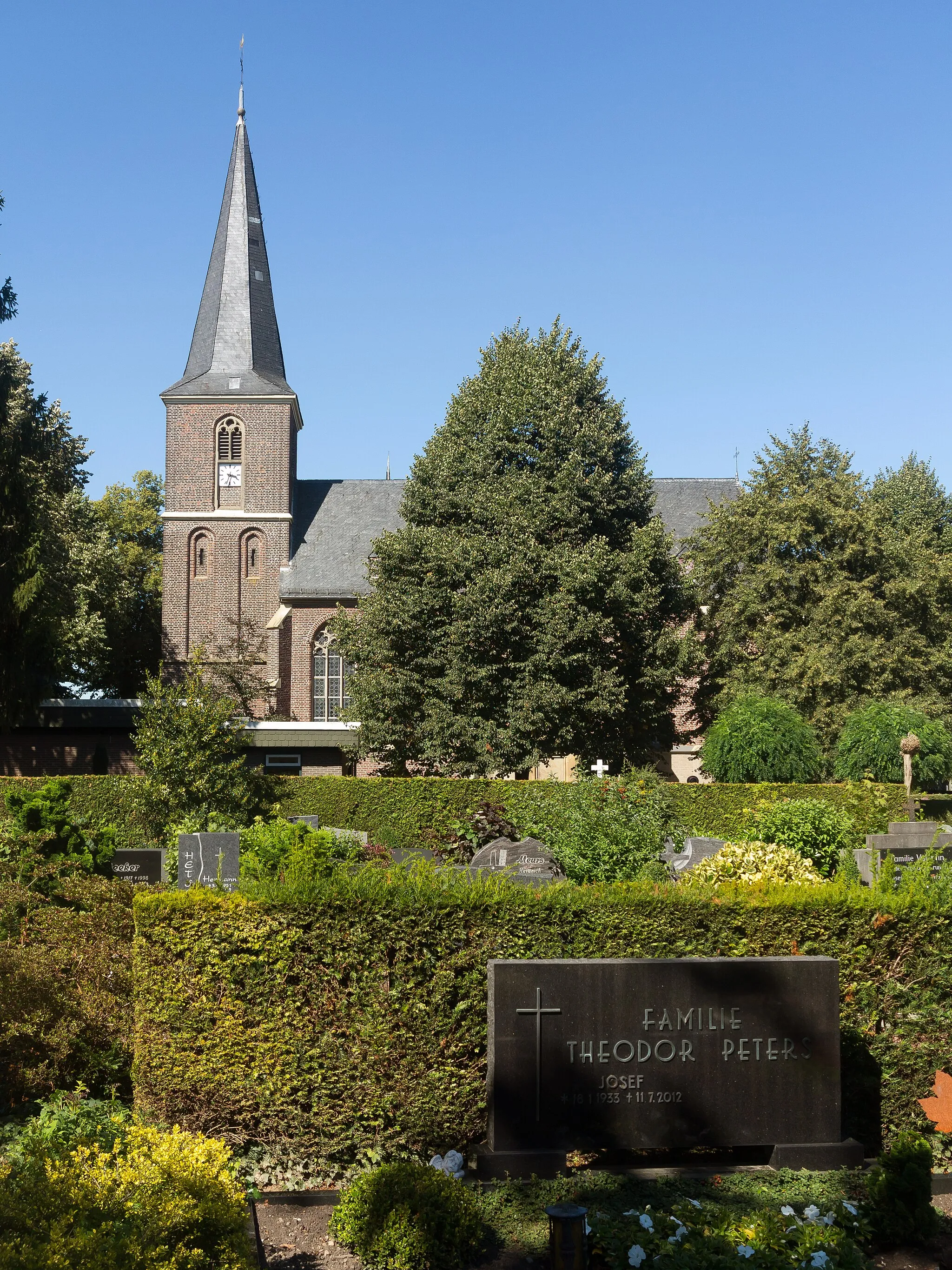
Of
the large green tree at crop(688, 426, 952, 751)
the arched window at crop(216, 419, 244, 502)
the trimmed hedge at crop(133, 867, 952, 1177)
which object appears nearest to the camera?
the trimmed hedge at crop(133, 867, 952, 1177)

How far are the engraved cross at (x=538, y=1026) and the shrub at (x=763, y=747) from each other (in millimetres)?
16952

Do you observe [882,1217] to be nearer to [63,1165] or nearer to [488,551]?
[63,1165]

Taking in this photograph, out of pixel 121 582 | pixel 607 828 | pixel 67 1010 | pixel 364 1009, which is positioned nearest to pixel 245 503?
pixel 121 582

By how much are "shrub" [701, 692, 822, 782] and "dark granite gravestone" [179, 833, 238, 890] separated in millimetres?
11595

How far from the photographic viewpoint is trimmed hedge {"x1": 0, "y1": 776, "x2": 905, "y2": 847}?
20.8 m

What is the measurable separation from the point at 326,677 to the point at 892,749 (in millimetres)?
21507

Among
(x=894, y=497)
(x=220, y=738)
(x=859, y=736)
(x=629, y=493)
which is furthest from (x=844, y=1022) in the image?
(x=894, y=497)

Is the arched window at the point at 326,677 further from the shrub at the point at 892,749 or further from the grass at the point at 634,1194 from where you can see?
the grass at the point at 634,1194

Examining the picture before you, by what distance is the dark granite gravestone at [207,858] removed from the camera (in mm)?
14250

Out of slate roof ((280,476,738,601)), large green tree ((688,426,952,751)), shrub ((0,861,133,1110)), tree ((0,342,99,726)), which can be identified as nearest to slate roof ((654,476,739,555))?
slate roof ((280,476,738,601))

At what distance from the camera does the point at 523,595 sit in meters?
24.8

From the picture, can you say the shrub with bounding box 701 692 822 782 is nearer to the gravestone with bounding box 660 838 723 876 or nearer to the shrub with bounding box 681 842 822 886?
the gravestone with bounding box 660 838 723 876

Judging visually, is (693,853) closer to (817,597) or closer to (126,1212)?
(126,1212)

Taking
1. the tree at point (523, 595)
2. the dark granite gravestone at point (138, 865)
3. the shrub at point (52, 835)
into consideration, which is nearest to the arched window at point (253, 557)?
the tree at point (523, 595)
